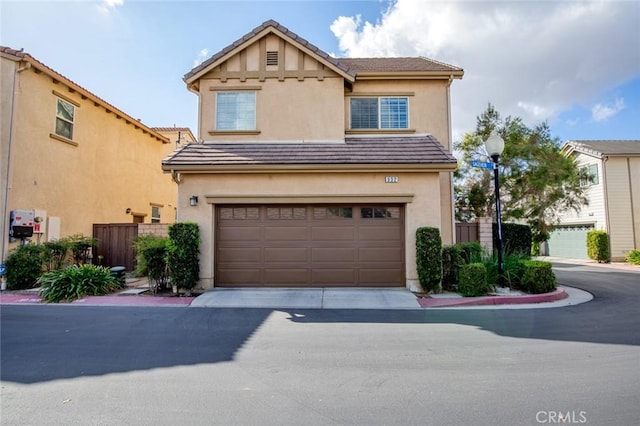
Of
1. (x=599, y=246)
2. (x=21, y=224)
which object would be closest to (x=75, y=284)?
(x=21, y=224)

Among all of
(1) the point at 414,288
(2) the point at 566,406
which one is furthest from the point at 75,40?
Answer: (2) the point at 566,406

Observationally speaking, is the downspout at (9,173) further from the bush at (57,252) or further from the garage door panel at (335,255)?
the garage door panel at (335,255)

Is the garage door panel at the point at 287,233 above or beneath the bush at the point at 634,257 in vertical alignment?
above

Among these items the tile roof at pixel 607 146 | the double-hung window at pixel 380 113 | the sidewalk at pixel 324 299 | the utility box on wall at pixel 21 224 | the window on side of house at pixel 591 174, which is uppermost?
the tile roof at pixel 607 146

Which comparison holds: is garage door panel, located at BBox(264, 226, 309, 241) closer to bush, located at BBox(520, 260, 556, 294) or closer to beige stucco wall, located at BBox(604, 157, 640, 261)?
bush, located at BBox(520, 260, 556, 294)

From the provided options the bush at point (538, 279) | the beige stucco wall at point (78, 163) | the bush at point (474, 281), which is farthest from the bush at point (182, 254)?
the bush at point (538, 279)

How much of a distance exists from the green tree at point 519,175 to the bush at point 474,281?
21.1ft

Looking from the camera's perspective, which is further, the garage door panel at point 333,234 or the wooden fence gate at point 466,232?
the wooden fence gate at point 466,232

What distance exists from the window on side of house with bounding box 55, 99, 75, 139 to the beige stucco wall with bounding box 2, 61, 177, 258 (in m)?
0.21

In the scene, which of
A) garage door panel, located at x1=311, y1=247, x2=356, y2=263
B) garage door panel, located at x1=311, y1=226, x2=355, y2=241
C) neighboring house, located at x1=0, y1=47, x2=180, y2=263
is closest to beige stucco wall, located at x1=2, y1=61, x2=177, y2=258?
neighboring house, located at x1=0, y1=47, x2=180, y2=263

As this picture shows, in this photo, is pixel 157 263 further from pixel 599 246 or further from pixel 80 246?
pixel 599 246

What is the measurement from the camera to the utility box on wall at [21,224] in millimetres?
10797

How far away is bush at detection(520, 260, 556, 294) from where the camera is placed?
364 inches

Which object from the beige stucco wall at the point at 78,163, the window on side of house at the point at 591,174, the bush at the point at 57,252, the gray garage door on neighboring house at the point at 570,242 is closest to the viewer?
the bush at the point at 57,252
